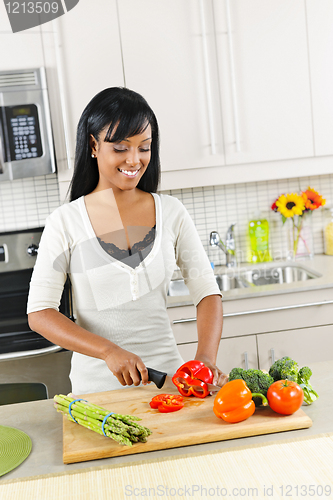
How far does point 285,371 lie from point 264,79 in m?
1.56

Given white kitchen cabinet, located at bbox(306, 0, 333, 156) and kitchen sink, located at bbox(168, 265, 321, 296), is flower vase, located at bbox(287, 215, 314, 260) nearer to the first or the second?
kitchen sink, located at bbox(168, 265, 321, 296)

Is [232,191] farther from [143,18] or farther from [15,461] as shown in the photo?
[15,461]

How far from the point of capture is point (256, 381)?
39.6 inches

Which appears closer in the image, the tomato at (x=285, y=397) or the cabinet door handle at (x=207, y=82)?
the tomato at (x=285, y=397)

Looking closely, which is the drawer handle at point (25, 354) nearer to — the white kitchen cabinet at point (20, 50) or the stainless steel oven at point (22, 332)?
the stainless steel oven at point (22, 332)

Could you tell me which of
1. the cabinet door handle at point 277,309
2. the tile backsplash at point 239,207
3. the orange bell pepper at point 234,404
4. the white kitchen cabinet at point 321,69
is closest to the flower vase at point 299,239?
the tile backsplash at point 239,207

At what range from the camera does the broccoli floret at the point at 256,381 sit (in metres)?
1.00

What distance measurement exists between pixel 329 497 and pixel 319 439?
6.0 inches

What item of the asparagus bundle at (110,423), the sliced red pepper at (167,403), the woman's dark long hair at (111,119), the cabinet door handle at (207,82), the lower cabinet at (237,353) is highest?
the cabinet door handle at (207,82)

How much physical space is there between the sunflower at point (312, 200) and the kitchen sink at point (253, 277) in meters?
0.32

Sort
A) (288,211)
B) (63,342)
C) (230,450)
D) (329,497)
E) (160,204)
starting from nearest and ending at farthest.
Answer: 1. (329,497)
2. (230,450)
3. (63,342)
4. (160,204)
5. (288,211)

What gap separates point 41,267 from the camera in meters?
1.20

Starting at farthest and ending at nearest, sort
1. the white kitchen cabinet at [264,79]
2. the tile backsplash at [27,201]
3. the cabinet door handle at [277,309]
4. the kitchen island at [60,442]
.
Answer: the tile backsplash at [27,201], the white kitchen cabinet at [264,79], the cabinet door handle at [277,309], the kitchen island at [60,442]

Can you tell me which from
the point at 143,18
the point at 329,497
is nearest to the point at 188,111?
the point at 143,18
